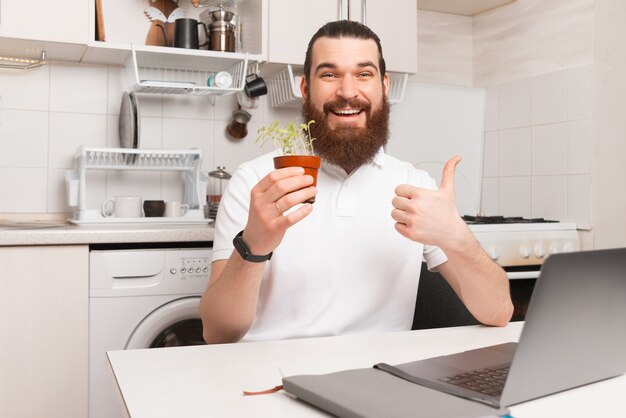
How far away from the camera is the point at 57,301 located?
6.54 feet

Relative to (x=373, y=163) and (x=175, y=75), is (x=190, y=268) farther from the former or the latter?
(x=175, y=75)

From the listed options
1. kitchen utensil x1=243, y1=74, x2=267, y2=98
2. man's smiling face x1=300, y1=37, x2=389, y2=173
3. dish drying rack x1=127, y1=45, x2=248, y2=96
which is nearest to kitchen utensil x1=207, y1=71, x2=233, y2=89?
dish drying rack x1=127, y1=45, x2=248, y2=96

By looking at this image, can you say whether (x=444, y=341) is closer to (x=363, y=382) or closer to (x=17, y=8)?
(x=363, y=382)

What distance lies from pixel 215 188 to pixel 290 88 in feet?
1.70

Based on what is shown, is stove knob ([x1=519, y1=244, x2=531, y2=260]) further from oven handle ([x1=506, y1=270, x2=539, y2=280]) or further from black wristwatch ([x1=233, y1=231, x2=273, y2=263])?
black wristwatch ([x1=233, y1=231, x2=273, y2=263])

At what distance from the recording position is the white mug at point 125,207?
241cm

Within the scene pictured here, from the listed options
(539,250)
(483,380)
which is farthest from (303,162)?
(539,250)

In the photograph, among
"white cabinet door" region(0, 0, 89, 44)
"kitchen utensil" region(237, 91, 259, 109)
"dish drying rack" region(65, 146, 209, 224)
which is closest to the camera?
"white cabinet door" region(0, 0, 89, 44)

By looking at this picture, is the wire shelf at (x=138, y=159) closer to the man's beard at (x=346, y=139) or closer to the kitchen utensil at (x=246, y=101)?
the kitchen utensil at (x=246, y=101)

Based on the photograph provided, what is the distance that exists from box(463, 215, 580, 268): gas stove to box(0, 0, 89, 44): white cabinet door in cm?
155

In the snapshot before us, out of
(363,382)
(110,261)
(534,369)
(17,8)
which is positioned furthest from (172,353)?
(17,8)

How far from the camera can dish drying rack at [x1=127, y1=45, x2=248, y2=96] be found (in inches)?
95.7

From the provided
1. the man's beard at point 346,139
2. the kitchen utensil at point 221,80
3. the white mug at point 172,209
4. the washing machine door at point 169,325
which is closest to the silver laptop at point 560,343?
the man's beard at point 346,139

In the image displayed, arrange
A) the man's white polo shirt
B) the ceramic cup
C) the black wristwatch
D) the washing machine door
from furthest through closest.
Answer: the ceramic cup < the washing machine door < the man's white polo shirt < the black wristwatch
